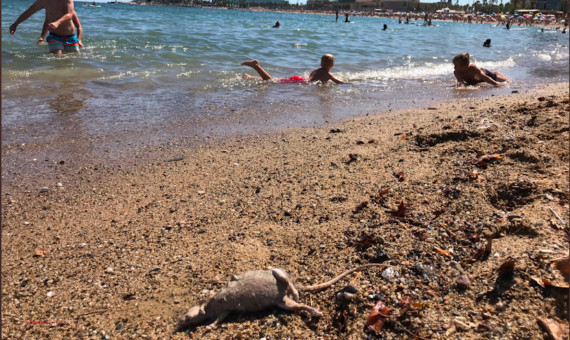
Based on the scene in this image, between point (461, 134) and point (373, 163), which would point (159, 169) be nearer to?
point (373, 163)

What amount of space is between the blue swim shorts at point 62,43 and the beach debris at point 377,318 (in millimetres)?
9448

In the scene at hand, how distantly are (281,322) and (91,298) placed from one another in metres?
1.14

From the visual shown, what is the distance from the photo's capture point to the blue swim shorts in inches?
331

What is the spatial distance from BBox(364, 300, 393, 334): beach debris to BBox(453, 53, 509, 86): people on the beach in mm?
8199

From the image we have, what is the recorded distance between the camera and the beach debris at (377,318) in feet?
5.89

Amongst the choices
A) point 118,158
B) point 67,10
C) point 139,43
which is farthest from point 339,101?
point 139,43

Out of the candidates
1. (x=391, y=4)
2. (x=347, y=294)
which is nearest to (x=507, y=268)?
(x=347, y=294)

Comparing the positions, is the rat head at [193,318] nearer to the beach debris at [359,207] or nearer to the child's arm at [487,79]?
the beach debris at [359,207]

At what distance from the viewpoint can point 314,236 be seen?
2.55 metres

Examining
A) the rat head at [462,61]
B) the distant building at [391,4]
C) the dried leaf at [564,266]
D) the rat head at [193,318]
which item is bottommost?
the rat head at [193,318]

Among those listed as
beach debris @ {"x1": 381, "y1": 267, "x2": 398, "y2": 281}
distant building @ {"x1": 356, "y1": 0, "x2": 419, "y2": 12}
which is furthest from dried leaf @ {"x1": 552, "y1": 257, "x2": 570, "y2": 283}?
distant building @ {"x1": 356, "y1": 0, "x2": 419, "y2": 12}

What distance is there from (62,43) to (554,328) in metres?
10.1

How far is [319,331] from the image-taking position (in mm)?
1846

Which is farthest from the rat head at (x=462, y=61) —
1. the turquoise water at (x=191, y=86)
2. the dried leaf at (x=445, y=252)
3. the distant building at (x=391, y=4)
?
the distant building at (x=391, y=4)
